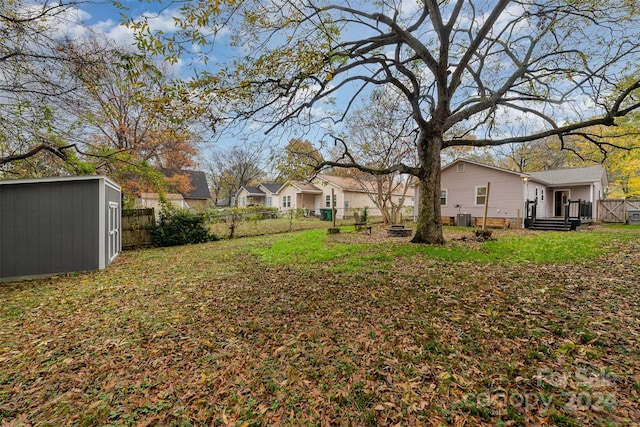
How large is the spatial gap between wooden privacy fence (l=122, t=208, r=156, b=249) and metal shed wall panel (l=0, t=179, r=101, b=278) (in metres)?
4.20

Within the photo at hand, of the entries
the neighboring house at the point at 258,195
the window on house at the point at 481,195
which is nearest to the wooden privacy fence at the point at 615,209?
the window on house at the point at 481,195

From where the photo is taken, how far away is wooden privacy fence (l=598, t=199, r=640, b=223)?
59.5 feet

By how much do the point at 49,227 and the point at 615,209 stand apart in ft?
97.4

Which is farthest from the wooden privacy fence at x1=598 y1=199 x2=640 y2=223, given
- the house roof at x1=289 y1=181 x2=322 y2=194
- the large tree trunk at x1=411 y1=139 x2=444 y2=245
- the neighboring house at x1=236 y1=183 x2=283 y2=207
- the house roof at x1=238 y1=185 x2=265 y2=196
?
the house roof at x1=238 y1=185 x2=265 y2=196

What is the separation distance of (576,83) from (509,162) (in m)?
31.0

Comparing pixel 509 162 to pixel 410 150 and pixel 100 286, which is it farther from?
pixel 100 286

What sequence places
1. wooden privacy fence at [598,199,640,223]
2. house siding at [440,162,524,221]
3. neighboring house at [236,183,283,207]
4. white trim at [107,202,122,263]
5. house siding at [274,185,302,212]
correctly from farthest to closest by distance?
neighboring house at [236,183,283,207] → house siding at [274,185,302,212] → wooden privacy fence at [598,199,640,223] → house siding at [440,162,524,221] → white trim at [107,202,122,263]

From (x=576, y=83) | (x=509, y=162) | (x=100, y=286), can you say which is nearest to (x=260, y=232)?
(x=100, y=286)

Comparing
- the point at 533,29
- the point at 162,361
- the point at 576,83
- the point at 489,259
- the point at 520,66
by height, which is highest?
the point at 533,29

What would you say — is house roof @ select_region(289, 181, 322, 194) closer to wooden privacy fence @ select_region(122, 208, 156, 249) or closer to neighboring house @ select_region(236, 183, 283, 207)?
neighboring house @ select_region(236, 183, 283, 207)

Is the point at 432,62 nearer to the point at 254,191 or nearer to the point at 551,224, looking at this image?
the point at 551,224

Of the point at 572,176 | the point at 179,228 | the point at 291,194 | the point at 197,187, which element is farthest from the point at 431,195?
the point at 197,187

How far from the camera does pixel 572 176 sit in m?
19.6

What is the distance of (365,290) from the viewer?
5230 mm
